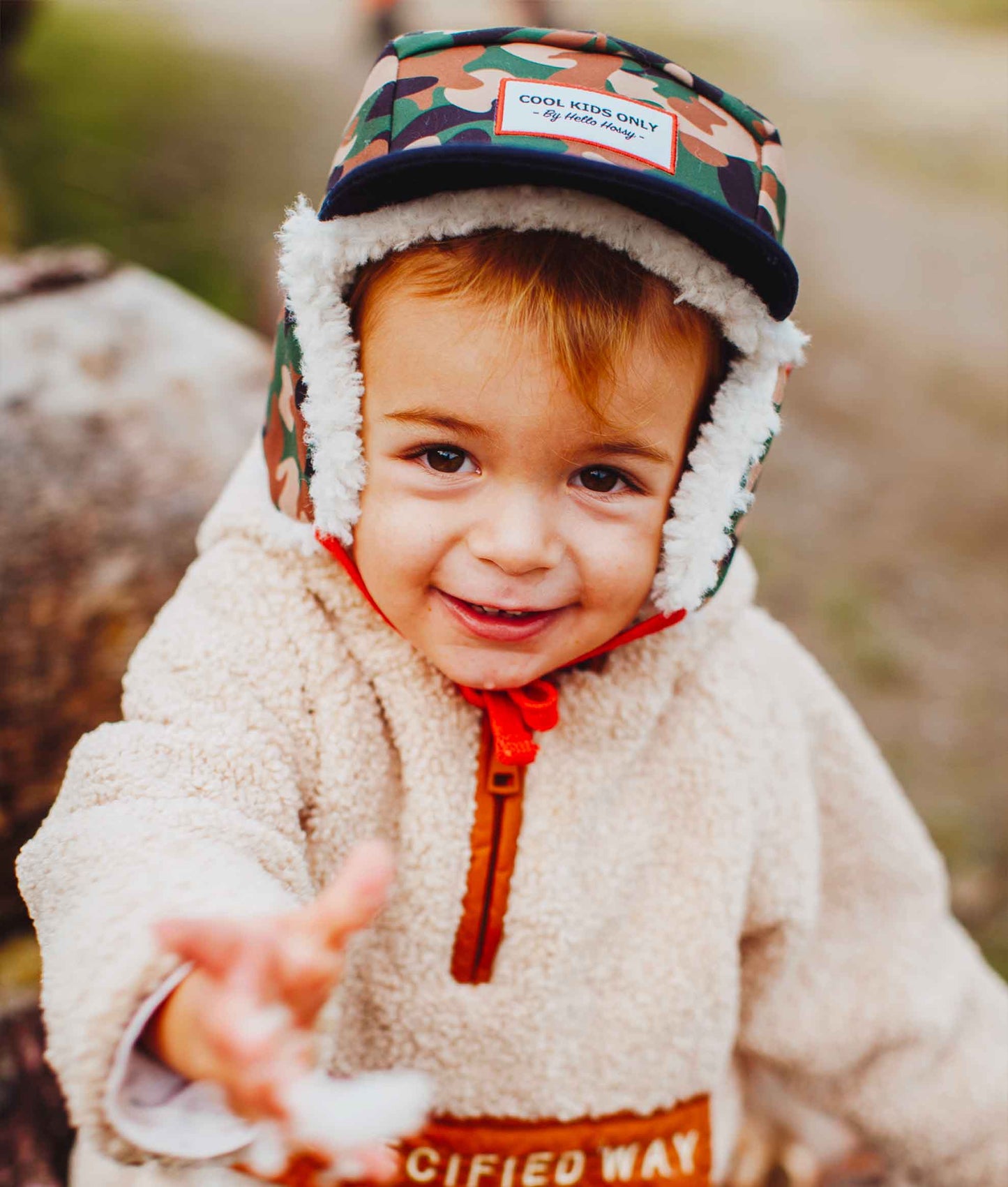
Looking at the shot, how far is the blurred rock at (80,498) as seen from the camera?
5.16ft

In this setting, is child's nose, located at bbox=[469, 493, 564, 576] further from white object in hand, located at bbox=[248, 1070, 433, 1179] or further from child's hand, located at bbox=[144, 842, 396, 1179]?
white object in hand, located at bbox=[248, 1070, 433, 1179]

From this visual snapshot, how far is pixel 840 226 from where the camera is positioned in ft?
18.5

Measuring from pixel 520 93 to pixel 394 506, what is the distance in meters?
0.40

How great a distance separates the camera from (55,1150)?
1.50m

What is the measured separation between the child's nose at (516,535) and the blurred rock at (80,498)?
0.85m

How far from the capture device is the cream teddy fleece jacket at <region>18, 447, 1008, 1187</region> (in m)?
1.00

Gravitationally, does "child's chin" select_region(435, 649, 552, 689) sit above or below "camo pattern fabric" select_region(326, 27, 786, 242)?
below

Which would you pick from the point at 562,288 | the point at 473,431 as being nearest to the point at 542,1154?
the point at 473,431

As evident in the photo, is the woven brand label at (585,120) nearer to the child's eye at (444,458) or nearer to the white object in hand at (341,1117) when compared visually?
the child's eye at (444,458)

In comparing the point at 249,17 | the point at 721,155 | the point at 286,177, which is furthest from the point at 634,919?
the point at 249,17

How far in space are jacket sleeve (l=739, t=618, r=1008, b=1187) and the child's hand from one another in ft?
3.08

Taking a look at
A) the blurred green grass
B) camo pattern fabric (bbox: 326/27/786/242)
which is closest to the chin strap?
camo pattern fabric (bbox: 326/27/786/242)

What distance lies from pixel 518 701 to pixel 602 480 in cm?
27

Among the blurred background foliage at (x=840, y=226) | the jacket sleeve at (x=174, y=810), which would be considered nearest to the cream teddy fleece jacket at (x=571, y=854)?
the jacket sleeve at (x=174, y=810)
